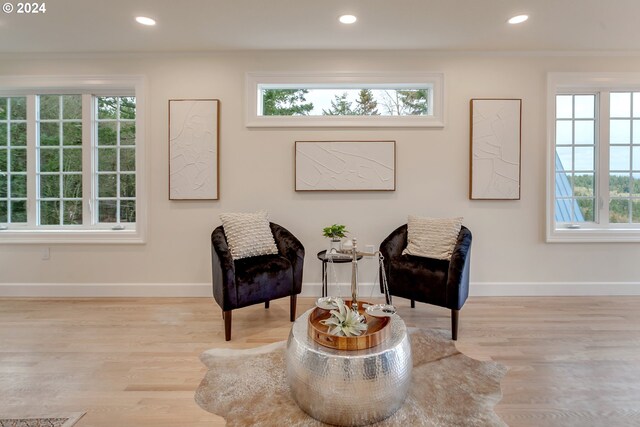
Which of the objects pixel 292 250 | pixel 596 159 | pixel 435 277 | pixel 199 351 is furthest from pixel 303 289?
pixel 596 159

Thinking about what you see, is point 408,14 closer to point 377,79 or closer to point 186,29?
point 377,79

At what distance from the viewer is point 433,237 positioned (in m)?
2.82

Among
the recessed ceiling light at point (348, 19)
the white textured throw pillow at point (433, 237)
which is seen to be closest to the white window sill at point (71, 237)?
the white textured throw pillow at point (433, 237)

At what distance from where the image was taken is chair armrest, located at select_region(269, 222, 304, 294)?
275 cm

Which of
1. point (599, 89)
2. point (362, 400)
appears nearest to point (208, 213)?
point (362, 400)

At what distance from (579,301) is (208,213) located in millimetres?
3833

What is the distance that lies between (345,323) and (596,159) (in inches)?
139

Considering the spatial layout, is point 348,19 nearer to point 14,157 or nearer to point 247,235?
point 247,235

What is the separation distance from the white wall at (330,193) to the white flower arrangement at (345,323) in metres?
1.79

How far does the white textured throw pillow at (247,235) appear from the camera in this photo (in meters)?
2.78

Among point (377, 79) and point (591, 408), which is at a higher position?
point (377, 79)

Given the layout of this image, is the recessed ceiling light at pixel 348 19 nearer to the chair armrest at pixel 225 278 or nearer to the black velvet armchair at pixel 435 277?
the black velvet armchair at pixel 435 277

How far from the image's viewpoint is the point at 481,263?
340 cm

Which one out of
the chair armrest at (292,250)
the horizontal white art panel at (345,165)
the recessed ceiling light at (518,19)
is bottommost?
the chair armrest at (292,250)
